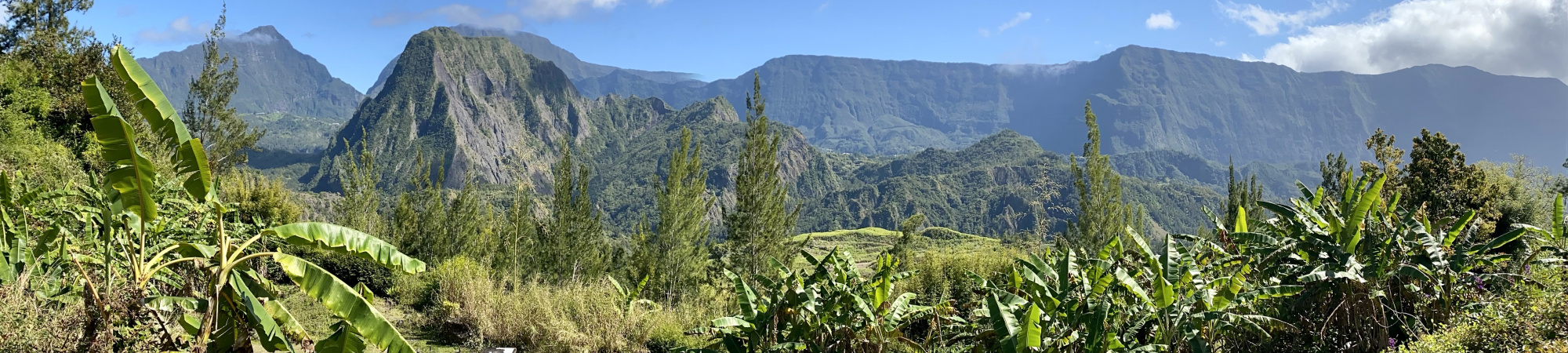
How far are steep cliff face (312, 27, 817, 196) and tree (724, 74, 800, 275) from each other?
111 metres

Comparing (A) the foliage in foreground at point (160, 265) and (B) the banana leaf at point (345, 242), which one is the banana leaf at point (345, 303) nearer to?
(A) the foliage in foreground at point (160, 265)

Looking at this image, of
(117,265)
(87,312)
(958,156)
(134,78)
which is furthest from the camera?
(958,156)

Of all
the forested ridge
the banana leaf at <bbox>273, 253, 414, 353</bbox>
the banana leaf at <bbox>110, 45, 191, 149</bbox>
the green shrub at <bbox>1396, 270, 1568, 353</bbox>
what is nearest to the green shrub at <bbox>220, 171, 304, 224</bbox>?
the forested ridge

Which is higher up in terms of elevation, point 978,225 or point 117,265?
point 117,265

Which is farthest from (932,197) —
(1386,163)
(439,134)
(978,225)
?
(1386,163)

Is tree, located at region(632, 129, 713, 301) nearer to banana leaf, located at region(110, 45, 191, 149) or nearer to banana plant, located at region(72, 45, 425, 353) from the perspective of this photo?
banana plant, located at region(72, 45, 425, 353)

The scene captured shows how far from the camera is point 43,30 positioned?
64.6ft

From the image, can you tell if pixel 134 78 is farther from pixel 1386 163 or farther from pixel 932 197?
pixel 932 197

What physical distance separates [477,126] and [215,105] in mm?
157692

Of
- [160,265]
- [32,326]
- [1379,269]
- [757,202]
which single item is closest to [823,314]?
[1379,269]

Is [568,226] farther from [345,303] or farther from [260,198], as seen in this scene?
[345,303]

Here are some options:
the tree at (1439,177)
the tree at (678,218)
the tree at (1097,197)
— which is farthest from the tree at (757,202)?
the tree at (1439,177)

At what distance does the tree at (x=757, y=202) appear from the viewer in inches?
504

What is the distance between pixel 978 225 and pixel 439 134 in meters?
109
